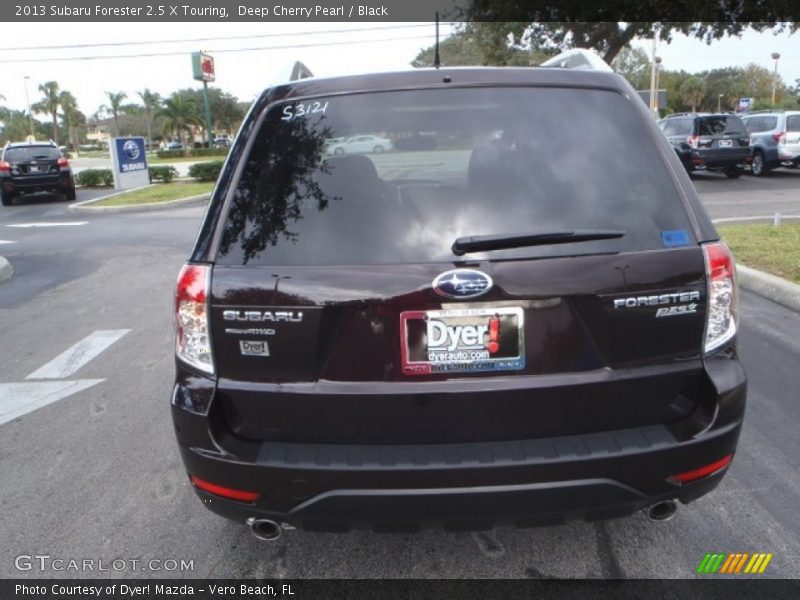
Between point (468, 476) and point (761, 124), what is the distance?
21.3 m

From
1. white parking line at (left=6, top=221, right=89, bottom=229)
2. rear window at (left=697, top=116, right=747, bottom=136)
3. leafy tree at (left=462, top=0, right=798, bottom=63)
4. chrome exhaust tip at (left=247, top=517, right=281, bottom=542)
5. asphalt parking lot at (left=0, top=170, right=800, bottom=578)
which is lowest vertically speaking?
asphalt parking lot at (left=0, top=170, right=800, bottom=578)

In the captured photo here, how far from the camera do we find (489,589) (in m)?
2.46

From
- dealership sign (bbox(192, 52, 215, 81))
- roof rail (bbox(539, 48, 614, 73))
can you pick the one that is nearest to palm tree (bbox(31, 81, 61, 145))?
dealership sign (bbox(192, 52, 215, 81))

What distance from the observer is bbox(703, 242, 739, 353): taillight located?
7.18ft

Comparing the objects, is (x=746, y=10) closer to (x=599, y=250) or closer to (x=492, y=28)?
(x=492, y=28)

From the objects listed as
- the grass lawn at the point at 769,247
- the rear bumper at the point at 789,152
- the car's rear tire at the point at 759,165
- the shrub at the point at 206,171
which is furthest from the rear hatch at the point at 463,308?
the shrub at the point at 206,171

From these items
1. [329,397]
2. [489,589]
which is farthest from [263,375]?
[489,589]

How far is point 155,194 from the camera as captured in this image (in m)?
18.9

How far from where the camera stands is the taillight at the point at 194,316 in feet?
7.18

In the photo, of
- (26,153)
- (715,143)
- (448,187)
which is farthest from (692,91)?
(448,187)

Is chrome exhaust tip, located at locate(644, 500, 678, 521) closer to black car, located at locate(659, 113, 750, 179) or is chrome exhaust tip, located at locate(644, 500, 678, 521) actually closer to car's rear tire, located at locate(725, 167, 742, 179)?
black car, located at locate(659, 113, 750, 179)

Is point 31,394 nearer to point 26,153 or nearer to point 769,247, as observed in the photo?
point 769,247

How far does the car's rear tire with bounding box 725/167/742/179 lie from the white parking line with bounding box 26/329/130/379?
18.2 metres

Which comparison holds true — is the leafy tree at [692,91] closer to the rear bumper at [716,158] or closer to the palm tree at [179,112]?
the palm tree at [179,112]
